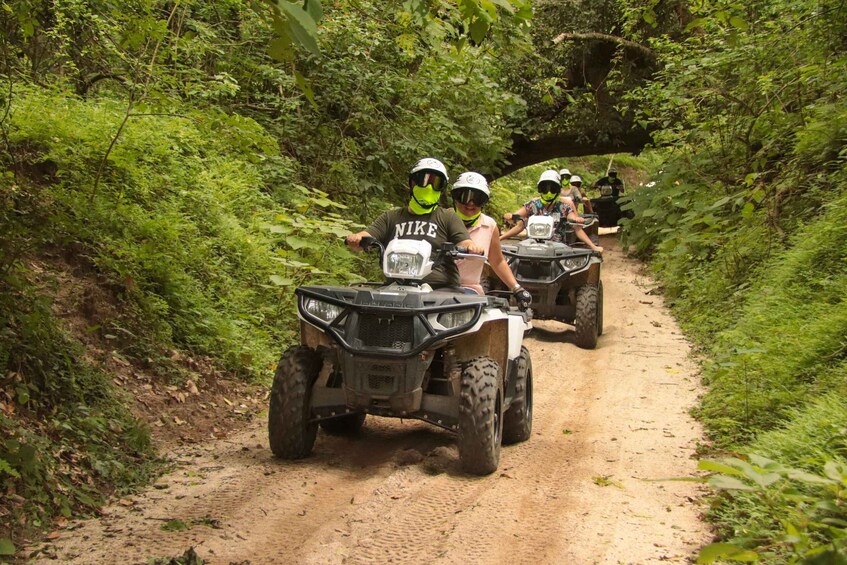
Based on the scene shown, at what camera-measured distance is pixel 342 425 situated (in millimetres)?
6855

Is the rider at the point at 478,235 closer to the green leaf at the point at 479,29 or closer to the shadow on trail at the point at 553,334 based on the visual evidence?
the green leaf at the point at 479,29

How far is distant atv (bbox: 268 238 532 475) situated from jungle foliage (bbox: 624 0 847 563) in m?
1.63

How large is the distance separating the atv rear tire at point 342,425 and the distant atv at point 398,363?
0.68 m

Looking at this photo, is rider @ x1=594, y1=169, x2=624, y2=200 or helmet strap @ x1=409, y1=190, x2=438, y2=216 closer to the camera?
helmet strap @ x1=409, y1=190, x2=438, y2=216

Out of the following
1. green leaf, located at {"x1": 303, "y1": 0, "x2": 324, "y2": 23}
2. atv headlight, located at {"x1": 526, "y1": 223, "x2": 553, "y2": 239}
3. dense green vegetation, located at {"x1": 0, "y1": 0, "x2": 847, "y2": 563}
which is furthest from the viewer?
atv headlight, located at {"x1": 526, "y1": 223, "x2": 553, "y2": 239}

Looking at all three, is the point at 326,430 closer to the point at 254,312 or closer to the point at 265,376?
the point at 265,376

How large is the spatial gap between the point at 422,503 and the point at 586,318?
6602 millimetres

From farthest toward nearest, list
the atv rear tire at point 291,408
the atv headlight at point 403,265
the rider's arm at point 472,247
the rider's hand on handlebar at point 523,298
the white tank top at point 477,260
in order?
1. the white tank top at point 477,260
2. the rider's hand on handlebar at point 523,298
3. the rider's arm at point 472,247
4. the atv headlight at point 403,265
5. the atv rear tire at point 291,408

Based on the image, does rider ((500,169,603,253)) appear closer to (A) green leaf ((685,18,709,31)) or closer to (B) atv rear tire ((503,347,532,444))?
(B) atv rear tire ((503,347,532,444))

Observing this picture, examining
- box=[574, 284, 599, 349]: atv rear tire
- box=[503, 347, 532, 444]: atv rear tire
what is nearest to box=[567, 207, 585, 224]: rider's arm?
box=[574, 284, 599, 349]: atv rear tire

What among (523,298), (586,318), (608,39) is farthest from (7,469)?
(608,39)

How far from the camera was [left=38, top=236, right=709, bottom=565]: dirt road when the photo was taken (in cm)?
442

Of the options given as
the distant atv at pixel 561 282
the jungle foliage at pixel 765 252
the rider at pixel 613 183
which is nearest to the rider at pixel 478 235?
the jungle foliage at pixel 765 252

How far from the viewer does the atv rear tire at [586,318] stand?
11.4 meters
